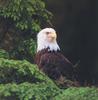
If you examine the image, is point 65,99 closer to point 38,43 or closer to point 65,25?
point 38,43

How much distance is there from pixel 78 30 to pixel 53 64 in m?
1.44

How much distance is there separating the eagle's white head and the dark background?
111 centimetres

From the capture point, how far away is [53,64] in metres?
8.12

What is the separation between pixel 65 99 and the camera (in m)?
6.29

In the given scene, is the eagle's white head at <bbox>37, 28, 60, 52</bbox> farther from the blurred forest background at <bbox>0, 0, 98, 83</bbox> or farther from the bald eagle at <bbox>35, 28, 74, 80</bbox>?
the blurred forest background at <bbox>0, 0, 98, 83</bbox>

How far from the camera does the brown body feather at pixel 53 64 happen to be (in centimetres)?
809

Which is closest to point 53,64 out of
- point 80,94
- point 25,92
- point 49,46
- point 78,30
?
point 49,46

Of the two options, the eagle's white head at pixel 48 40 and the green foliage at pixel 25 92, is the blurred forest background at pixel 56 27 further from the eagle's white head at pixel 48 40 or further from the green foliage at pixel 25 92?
the green foliage at pixel 25 92

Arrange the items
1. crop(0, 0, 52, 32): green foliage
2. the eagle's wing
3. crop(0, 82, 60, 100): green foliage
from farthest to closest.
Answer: crop(0, 0, 52, 32): green foliage < the eagle's wing < crop(0, 82, 60, 100): green foliage

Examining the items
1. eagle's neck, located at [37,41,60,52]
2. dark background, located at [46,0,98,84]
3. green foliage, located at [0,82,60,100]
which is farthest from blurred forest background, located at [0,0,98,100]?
green foliage, located at [0,82,60,100]

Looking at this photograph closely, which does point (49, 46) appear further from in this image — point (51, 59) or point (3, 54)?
point (3, 54)

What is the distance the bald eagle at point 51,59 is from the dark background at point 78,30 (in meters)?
1.06

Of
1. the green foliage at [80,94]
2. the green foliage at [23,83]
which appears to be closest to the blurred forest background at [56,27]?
the green foliage at [23,83]

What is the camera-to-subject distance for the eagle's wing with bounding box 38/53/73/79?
26.5ft
